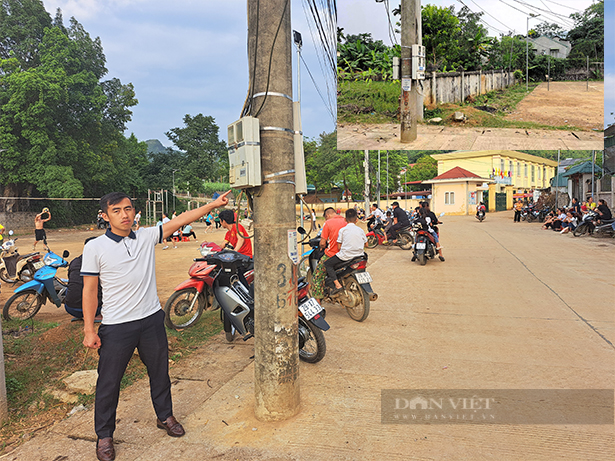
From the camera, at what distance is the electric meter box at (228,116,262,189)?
2.77 meters

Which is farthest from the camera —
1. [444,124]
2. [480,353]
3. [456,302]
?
[444,124]

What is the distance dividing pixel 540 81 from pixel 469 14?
3.95m

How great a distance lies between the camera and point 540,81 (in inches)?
545

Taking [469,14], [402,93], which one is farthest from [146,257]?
[469,14]

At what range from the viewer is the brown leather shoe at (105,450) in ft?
8.52

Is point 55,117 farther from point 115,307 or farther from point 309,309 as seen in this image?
point 115,307

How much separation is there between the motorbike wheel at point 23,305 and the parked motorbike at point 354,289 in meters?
→ 4.13

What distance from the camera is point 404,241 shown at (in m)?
13.6

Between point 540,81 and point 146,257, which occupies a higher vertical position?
point 540,81

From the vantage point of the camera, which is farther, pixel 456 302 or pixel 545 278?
pixel 545 278

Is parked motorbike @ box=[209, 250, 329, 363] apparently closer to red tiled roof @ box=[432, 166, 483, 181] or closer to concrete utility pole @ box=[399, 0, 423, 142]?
concrete utility pole @ box=[399, 0, 423, 142]

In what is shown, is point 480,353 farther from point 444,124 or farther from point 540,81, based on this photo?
point 540,81

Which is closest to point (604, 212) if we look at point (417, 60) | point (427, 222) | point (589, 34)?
point (589, 34)

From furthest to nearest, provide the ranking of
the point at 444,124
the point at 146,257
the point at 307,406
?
the point at 444,124 → the point at 307,406 → the point at 146,257
